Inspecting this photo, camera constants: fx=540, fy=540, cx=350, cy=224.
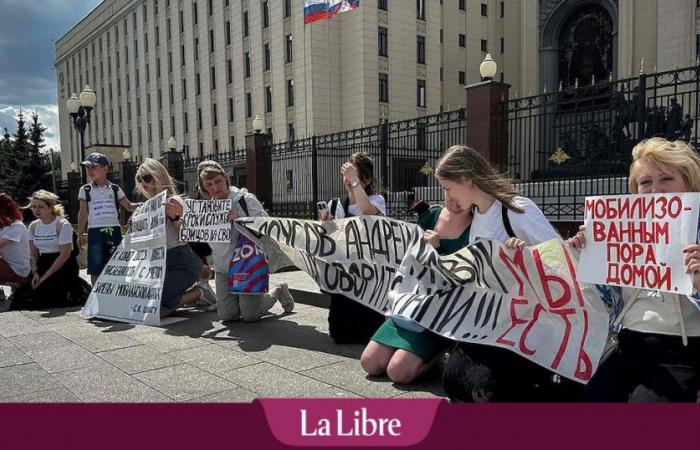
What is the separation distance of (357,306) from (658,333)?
2.83 meters

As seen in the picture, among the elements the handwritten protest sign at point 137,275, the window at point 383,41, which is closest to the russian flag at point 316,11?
the handwritten protest sign at point 137,275

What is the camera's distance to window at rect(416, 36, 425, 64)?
1544 inches

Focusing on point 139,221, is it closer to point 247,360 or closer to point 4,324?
point 4,324

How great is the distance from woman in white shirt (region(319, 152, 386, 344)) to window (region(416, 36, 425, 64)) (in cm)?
3607

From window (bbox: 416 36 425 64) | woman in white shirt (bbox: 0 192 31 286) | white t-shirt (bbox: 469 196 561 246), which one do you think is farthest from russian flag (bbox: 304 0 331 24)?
window (bbox: 416 36 425 64)

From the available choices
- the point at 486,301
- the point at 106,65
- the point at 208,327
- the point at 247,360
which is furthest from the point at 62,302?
the point at 106,65

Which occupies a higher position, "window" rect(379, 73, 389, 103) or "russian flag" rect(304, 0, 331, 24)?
"window" rect(379, 73, 389, 103)

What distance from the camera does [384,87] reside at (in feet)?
123

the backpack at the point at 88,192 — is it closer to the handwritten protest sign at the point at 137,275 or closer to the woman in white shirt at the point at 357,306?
the handwritten protest sign at the point at 137,275

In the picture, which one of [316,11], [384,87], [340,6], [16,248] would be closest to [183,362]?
[16,248]

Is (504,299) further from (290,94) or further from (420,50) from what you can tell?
(420,50)

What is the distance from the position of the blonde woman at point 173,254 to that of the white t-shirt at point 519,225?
13.2 ft

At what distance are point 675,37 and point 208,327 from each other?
2636 centimetres

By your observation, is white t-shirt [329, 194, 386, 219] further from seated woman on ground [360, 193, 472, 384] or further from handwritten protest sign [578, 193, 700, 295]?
handwritten protest sign [578, 193, 700, 295]
